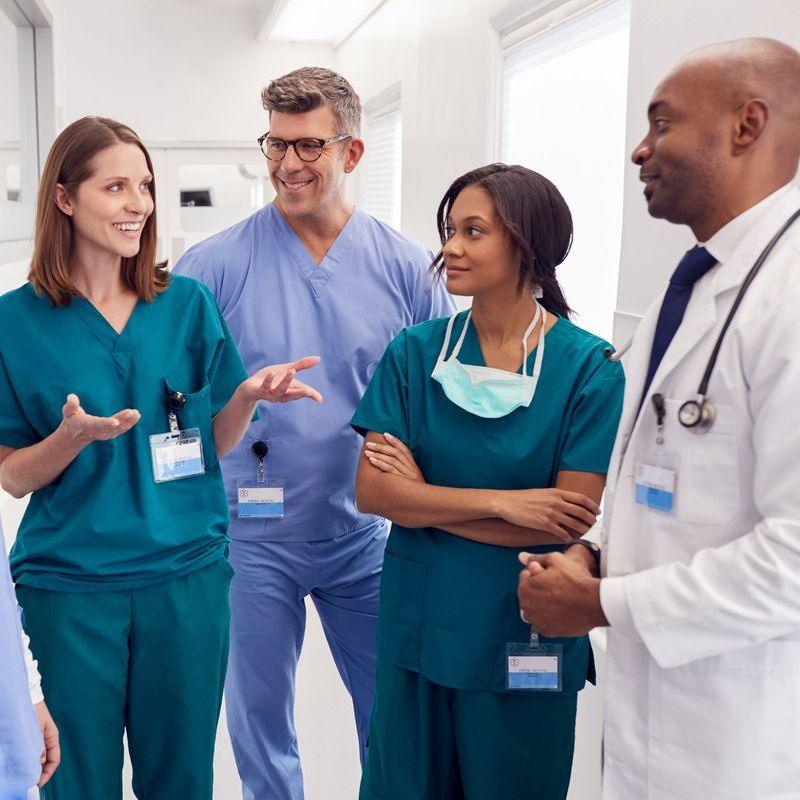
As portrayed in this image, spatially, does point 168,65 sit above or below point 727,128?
above

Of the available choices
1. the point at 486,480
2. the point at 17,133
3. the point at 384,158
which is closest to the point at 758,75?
the point at 486,480

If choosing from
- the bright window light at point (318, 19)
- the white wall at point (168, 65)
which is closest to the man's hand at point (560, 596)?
the bright window light at point (318, 19)

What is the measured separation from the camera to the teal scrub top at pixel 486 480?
1.51 metres

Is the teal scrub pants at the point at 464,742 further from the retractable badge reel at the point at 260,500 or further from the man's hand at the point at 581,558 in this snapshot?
the retractable badge reel at the point at 260,500

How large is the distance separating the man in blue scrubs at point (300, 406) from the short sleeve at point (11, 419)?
22.5 inches

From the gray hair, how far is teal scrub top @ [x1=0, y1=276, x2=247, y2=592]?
0.68 metres

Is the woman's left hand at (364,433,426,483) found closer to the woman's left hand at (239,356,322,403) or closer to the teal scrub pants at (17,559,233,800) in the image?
the woman's left hand at (239,356,322,403)

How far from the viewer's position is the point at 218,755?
274cm

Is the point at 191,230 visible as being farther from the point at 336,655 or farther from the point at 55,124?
the point at 336,655

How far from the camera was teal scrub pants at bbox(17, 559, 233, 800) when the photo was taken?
1.53 metres

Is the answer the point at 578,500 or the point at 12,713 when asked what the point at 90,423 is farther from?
the point at 578,500

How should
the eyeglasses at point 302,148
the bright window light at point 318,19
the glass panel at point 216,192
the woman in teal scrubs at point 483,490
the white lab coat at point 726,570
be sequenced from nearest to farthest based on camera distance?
the white lab coat at point 726,570 < the woman in teal scrubs at point 483,490 < the eyeglasses at point 302,148 < the bright window light at point 318,19 < the glass panel at point 216,192

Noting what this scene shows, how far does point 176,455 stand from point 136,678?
0.39 metres

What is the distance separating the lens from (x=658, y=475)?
1.18 m
